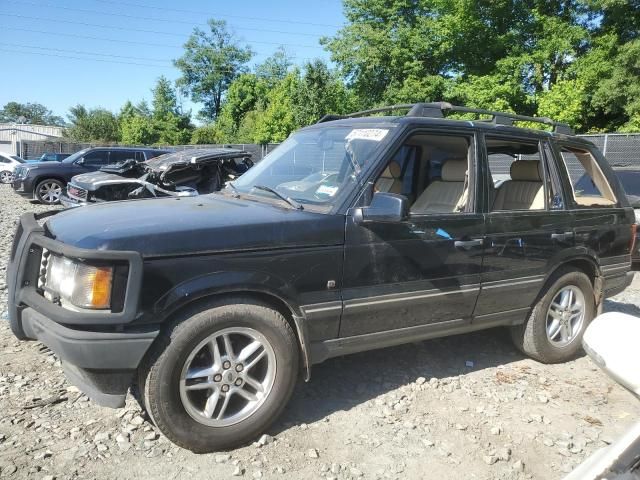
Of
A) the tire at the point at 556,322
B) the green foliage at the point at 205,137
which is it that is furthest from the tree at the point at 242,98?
the tire at the point at 556,322

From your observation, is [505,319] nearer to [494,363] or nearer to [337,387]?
[494,363]

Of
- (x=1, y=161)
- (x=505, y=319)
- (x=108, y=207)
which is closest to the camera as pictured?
(x=108, y=207)

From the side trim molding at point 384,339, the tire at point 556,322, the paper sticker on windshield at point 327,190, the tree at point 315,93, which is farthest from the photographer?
the tree at point 315,93

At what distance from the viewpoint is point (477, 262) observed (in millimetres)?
3740

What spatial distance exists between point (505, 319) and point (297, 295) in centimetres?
198

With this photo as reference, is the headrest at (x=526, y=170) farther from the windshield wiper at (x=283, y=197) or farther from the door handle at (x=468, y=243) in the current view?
the windshield wiper at (x=283, y=197)

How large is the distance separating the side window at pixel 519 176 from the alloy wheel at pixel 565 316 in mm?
820

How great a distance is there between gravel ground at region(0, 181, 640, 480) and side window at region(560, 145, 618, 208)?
1511mm

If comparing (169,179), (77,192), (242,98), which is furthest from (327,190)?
(242,98)

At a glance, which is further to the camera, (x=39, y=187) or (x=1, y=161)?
(x=1, y=161)

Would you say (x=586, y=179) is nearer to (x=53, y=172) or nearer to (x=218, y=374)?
(x=218, y=374)

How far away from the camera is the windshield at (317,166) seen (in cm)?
340

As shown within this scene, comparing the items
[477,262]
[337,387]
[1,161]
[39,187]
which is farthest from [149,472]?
[1,161]

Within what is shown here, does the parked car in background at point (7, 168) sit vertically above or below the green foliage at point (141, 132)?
below
